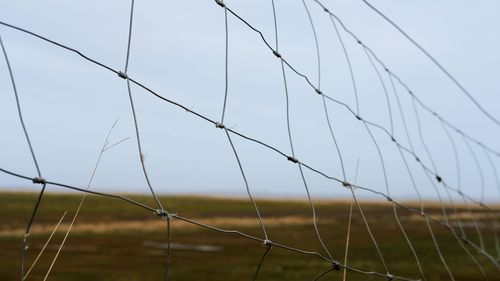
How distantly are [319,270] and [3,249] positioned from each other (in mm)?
10636

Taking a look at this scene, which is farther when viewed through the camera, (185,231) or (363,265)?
(185,231)

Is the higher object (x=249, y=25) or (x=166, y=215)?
(x=249, y=25)

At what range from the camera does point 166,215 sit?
80.0 inches

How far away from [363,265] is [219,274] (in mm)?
4224

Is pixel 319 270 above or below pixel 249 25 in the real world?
below

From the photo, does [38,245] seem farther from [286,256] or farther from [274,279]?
[274,279]

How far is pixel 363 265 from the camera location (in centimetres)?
1734

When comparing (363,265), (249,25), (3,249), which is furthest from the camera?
(3,249)

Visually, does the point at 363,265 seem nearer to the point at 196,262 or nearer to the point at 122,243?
the point at 196,262

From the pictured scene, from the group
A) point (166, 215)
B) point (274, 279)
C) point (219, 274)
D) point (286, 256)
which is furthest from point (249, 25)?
point (286, 256)

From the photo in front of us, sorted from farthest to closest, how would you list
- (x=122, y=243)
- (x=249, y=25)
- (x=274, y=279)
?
1. (x=122, y=243)
2. (x=274, y=279)
3. (x=249, y=25)

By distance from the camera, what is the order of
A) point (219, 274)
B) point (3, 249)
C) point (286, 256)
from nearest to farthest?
point (219, 274) → point (286, 256) → point (3, 249)

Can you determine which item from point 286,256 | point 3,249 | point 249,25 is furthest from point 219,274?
point 249,25

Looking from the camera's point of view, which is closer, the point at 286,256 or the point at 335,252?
the point at 286,256
